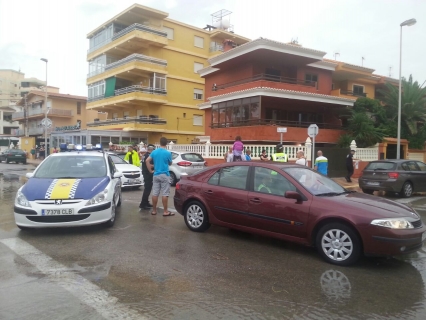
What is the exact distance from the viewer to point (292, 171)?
241 inches

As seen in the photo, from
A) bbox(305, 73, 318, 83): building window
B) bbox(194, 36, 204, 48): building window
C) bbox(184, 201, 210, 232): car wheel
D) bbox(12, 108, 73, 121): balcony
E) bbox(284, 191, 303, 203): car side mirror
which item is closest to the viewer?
bbox(284, 191, 303, 203): car side mirror

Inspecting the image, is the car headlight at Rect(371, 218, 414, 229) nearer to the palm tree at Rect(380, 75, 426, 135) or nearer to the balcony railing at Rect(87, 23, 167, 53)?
the palm tree at Rect(380, 75, 426, 135)

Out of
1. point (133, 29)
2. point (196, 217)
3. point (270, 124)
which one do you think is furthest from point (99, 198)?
point (133, 29)

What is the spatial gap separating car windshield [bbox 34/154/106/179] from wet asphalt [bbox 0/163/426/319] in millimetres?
1245

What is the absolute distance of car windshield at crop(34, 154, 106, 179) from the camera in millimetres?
7426

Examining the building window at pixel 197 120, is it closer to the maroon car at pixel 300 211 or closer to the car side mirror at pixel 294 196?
the maroon car at pixel 300 211

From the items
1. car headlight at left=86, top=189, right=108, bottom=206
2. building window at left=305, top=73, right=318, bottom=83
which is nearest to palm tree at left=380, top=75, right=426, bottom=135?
building window at left=305, top=73, right=318, bottom=83

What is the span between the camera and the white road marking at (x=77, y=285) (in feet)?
12.0

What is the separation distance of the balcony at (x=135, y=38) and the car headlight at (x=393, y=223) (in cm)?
3296

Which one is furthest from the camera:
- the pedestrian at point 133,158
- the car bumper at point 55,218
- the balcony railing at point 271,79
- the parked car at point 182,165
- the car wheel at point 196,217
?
the balcony railing at point 271,79

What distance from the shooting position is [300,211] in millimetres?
5516

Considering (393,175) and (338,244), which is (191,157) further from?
(338,244)

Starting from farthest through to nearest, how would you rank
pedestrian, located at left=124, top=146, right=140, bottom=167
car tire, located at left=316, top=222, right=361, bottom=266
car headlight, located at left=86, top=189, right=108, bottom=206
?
pedestrian, located at left=124, top=146, right=140, bottom=167 → car headlight, located at left=86, top=189, right=108, bottom=206 → car tire, located at left=316, top=222, right=361, bottom=266

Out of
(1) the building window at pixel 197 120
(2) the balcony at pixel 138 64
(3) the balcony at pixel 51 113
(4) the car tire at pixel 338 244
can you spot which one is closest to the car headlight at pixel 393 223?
(4) the car tire at pixel 338 244
